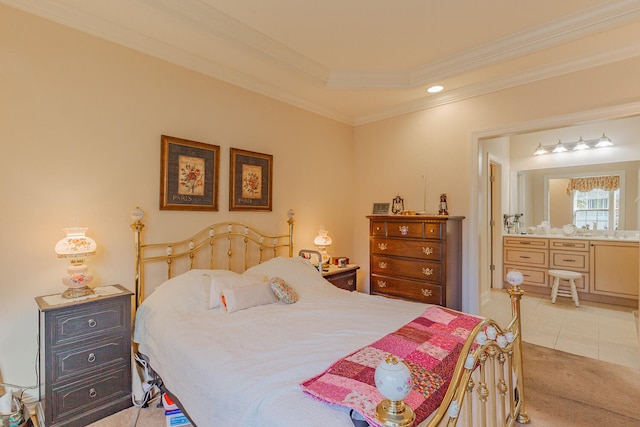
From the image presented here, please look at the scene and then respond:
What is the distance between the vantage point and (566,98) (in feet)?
9.34

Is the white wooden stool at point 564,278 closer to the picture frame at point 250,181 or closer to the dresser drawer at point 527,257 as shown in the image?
the dresser drawer at point 527,257

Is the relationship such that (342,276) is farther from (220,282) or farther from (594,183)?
(594,183)

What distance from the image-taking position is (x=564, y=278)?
15.1ft

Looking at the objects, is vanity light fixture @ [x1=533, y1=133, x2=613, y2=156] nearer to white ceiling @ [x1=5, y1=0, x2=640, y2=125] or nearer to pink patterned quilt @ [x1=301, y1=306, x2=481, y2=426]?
white ceiling @ [x1=5, y1=0, x2=640, y2=125]

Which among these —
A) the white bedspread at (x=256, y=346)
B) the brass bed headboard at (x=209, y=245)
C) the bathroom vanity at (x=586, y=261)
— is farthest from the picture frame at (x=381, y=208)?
the bathroom vanity at (x=586, y=261)

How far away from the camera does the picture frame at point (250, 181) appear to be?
3086 mm

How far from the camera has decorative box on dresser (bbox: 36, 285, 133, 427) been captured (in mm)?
1807

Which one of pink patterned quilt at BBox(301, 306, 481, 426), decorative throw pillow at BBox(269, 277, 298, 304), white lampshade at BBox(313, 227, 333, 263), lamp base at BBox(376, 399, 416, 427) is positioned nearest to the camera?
lamp base at BBox(376, 399, 416, 427)

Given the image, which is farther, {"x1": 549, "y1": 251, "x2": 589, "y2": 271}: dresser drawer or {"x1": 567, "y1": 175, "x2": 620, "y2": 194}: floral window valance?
{"x1": 567, "y1": 175, "x2": 620, "y2": 194}: floral window valance

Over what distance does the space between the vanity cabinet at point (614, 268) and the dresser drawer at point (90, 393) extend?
6055 millimetres

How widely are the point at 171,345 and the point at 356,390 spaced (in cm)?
117

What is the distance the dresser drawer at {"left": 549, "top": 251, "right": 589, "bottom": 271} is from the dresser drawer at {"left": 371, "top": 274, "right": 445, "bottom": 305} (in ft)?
10.2

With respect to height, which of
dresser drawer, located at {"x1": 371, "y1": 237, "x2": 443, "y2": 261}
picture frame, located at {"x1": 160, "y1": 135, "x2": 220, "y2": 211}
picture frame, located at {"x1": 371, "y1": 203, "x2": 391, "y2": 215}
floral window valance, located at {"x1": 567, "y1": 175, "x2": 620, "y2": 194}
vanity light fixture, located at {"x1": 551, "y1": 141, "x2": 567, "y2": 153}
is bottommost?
dresser drawer, located at {"x1": 371, "y1": 237, "x2": 443, "y2": 261}

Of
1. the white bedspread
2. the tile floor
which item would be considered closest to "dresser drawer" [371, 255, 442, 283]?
the white bedspread
